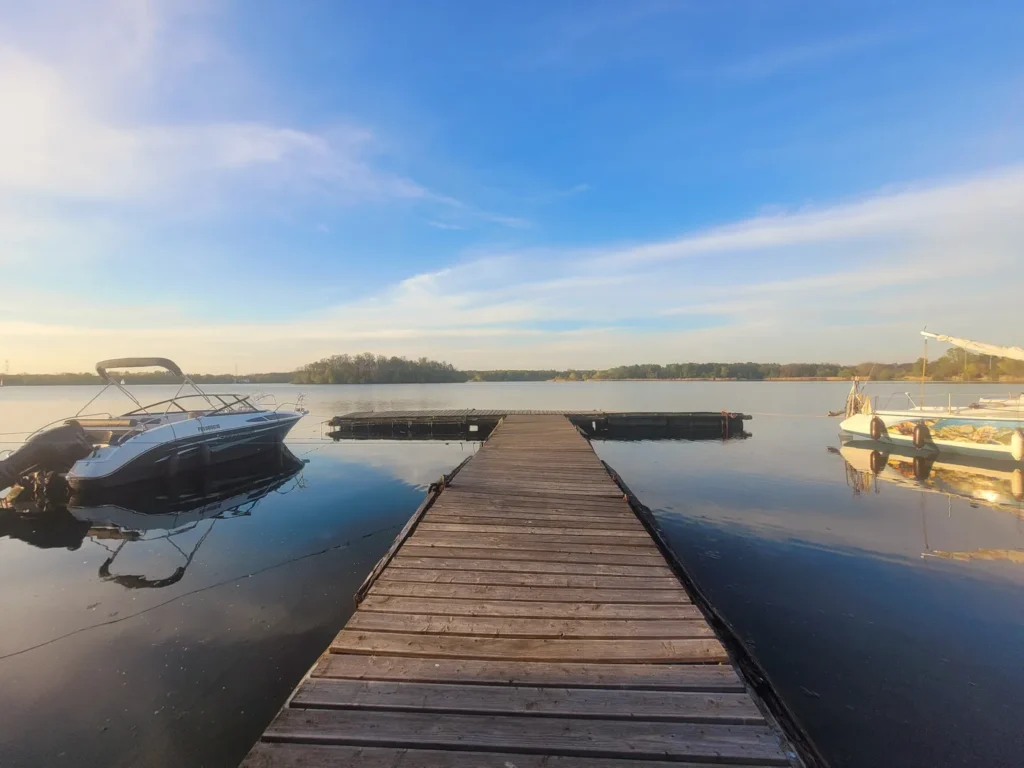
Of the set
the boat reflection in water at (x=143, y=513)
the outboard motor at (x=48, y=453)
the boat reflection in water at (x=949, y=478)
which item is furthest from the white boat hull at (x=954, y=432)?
the outboard motor at (x=48, y=453)

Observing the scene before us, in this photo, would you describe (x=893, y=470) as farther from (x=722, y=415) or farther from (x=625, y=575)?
(x=625, y=575)

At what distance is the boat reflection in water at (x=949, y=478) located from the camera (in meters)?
8.04

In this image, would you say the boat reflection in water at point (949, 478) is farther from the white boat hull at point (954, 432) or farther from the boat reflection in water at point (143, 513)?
the boat reflection in water at point (143, 513)

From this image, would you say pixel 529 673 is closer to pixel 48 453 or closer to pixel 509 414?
pixel 48 453

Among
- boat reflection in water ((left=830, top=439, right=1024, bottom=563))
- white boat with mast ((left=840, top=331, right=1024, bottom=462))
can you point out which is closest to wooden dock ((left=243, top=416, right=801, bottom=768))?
boat reflection in water ((left=830, top=439, right=1024, bottom=563))

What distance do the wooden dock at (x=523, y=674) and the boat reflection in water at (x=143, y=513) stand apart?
563cm

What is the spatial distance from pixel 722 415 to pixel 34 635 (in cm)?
2583

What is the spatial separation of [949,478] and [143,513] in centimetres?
2107

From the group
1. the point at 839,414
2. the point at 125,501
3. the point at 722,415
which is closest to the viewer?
the point at 125,501

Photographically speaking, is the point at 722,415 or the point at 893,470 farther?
the point at 722,415

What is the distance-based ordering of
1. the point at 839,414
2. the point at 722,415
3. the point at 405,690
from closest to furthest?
the point at 405,690 → the point at 722,415 → the point at 839,414

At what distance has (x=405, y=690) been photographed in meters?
2.58

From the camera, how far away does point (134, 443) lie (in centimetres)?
1283

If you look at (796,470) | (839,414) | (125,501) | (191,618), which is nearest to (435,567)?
(191,618)
